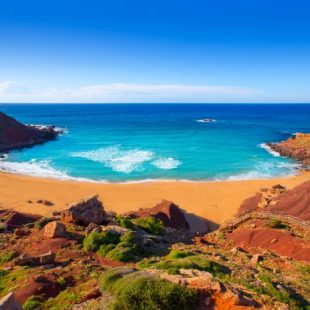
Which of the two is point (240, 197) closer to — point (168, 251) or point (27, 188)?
point (168, 251)

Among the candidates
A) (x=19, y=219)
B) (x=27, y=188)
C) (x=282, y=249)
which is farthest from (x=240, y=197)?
(x=27, y=188)

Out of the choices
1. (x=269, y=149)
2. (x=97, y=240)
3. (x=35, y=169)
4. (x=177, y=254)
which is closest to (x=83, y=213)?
(x=97, y=240)

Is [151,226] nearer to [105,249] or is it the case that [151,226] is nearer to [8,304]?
[105,249]

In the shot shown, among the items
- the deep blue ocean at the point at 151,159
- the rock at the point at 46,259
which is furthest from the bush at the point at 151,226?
the deep blue ocean at the point at 151,159

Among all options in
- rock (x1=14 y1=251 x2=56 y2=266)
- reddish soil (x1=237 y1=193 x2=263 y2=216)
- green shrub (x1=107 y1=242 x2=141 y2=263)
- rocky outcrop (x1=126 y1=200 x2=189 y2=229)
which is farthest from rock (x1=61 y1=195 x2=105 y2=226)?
reddish soil (x1=237 y1=193 x2=263 y2=216)

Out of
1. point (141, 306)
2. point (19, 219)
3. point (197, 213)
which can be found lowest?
point (197, 213)

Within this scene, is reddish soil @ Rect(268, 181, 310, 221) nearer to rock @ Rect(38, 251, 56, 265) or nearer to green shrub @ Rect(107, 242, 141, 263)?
green shrub @ Rect(107, 242, 141, 263)

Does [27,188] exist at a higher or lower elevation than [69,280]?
lower
